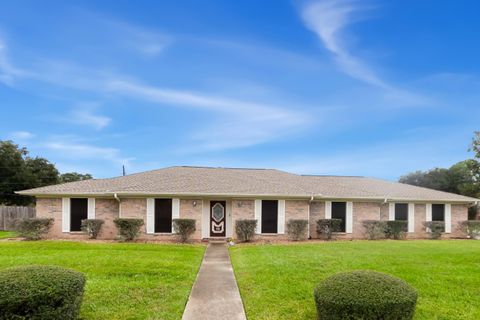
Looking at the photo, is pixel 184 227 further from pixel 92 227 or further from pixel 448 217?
pixel 448 217

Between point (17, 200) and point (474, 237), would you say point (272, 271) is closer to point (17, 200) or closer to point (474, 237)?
point (474, 237)

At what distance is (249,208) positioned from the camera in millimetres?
18875

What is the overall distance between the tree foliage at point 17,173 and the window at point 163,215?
91.9 ft

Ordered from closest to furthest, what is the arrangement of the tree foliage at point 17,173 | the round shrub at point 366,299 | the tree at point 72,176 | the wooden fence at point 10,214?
the round shrub at point 366,299, the wooden fence at point 10,214, the tree foliage at point 17,173, the tree at point 72,176

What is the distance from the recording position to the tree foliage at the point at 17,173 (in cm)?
3878

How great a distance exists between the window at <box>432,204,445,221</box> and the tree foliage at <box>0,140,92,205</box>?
38.9 m

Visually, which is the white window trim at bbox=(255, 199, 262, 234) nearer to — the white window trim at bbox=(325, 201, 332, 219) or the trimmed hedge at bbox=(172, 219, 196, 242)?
the trimmed hedge at bbox=(172, 219, 196, 242)

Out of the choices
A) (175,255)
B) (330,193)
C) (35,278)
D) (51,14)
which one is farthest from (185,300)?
(330,193)

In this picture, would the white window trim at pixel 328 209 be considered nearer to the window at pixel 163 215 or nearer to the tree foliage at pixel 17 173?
the window at pixel 163 215

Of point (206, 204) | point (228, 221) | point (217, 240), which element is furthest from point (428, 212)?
point (206, 204)

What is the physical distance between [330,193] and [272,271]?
12.0 meters

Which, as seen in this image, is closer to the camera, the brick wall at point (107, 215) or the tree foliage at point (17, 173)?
the brick wall at point (107, 215)

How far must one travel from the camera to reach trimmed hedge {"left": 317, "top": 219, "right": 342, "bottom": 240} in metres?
19.5

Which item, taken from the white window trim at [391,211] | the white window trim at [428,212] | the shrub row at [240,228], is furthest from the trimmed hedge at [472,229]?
the white window trim at [391,211]
